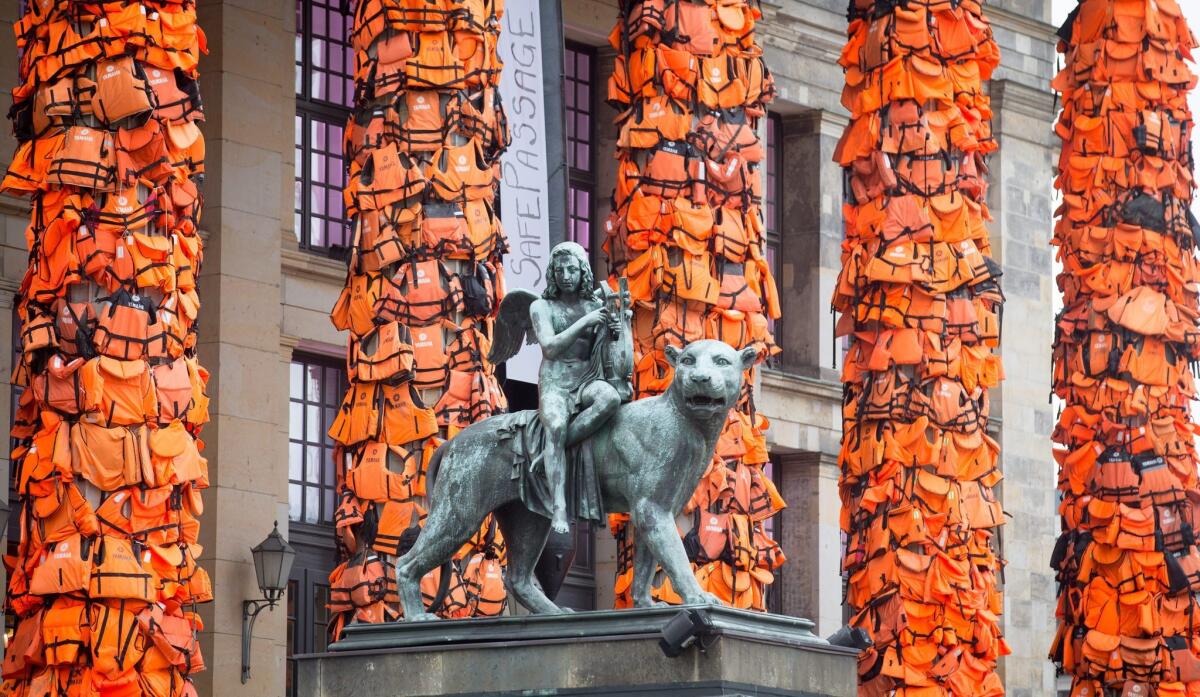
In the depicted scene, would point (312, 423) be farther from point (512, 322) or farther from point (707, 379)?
point (707, 379)

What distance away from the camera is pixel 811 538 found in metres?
38.3

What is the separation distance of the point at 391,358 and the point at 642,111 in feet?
13.4

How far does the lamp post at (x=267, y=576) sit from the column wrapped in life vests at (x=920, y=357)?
20.7ft

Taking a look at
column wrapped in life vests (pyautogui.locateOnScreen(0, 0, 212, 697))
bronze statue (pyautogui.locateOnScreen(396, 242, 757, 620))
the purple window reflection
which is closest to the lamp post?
column wrapped in life vests (pyautogui.locateOnScreen(0, 0, 212, 697))

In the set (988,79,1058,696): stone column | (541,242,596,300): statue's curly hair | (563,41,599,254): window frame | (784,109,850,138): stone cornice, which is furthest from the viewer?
(988,79,1058,696): stone column

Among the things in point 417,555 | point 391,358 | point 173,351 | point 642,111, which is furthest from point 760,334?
point 417,555

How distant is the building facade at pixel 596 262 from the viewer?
3106cm

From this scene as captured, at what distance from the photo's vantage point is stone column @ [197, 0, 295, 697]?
3048cm

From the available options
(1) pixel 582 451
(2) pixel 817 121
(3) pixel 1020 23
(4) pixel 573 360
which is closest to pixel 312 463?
(2) pixel 817 121

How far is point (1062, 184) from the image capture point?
103 feet

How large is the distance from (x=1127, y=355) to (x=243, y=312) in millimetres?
10198

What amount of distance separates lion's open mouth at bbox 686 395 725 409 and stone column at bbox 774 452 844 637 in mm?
21232

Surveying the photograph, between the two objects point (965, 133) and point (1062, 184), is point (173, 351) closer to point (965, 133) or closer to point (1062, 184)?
point (965, 133)

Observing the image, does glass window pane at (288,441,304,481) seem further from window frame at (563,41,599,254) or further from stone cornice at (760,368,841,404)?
stone cornice at (760,368,841,404)
